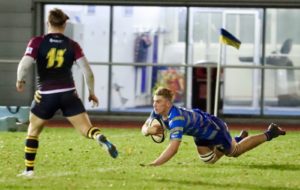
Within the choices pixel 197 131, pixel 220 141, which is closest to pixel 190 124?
pixel 197 131

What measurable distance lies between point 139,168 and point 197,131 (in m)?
0.82

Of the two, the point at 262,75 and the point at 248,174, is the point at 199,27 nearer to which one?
the point at 262,75

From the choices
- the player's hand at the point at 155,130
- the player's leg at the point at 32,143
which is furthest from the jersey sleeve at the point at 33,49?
the player's hand at the point at 155,130

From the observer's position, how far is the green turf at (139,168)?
9.14 m

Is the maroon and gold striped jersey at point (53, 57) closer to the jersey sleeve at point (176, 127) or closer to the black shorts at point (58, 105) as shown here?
the black shorts at point (58, 105)

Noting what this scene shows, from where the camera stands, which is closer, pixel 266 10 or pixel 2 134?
pixel 2 134


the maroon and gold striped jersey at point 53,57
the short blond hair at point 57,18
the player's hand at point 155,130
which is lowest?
the player's hand at point 155,130

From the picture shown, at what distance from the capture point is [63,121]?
21188 millimetres

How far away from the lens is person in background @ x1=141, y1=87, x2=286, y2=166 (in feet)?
32.8

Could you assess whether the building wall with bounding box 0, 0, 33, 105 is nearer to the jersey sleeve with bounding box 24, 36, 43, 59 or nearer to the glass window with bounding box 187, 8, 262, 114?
the glass window with bounding box 187, 8, 262, 114

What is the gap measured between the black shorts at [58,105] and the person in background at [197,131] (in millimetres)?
986

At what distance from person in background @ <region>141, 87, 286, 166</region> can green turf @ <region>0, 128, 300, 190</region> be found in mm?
199

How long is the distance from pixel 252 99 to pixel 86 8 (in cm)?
478

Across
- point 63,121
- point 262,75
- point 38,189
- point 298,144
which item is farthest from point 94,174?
point 262,75
